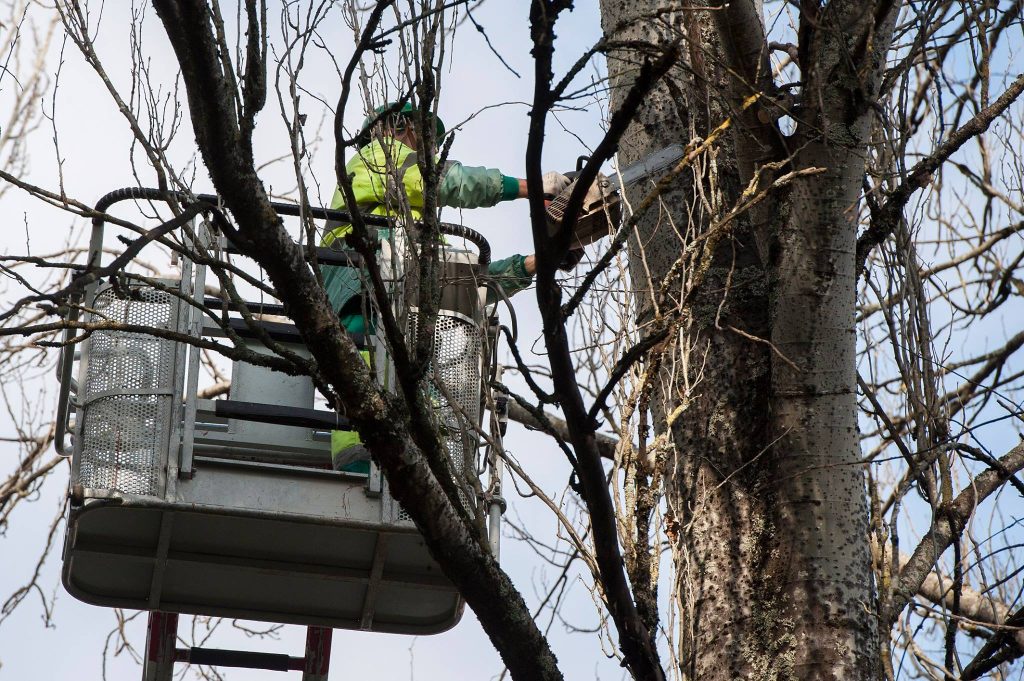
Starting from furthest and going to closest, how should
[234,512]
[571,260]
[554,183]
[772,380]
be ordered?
[554,183], [571,260], [234,512], [772,380]

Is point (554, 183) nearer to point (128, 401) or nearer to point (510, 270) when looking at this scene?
point (510, 270)

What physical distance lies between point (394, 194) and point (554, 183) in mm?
1162

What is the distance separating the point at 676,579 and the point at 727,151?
60.4 inches

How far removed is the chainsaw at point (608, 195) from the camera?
4.56 metres

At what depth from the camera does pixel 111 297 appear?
5.00m

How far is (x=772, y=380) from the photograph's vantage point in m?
3.99

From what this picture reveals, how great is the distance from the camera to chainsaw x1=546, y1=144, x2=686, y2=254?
Result: 456cm

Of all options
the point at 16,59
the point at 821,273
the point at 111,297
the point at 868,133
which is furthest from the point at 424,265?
the point at 16,59

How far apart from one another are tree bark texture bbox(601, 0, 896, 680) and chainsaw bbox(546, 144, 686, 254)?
0.64ft

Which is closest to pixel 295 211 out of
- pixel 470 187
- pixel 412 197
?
pixel 412 197

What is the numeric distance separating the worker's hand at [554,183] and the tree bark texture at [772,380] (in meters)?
1.29

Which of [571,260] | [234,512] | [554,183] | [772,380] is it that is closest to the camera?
[772,380]

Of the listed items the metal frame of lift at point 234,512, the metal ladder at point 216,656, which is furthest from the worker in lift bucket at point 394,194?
the metal ladder at point 216,656

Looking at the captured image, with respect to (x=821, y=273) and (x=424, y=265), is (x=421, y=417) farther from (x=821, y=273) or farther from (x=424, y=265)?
(x=821, y=273)
